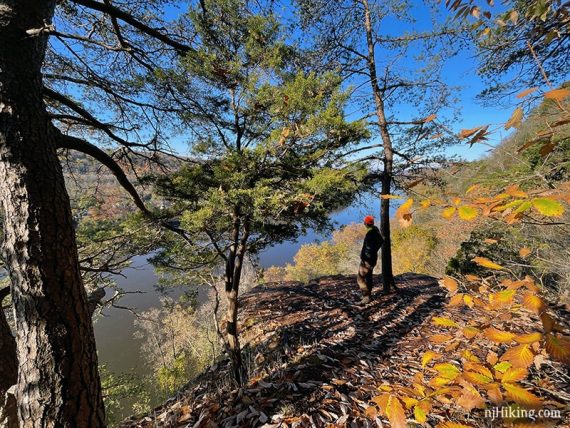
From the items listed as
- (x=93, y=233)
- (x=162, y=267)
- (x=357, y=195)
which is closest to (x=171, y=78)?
(x=93, y=233)

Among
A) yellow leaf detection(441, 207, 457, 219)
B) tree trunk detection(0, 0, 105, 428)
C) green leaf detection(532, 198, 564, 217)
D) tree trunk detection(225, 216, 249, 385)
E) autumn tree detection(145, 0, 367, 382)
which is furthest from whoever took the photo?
tree trunk detection(225, 216, 249, 385)

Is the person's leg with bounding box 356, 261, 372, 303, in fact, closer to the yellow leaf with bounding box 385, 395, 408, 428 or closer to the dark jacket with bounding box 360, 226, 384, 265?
the dark jacket with bounding box 360, 226, 384, 265

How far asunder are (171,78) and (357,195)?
4249 millimetres

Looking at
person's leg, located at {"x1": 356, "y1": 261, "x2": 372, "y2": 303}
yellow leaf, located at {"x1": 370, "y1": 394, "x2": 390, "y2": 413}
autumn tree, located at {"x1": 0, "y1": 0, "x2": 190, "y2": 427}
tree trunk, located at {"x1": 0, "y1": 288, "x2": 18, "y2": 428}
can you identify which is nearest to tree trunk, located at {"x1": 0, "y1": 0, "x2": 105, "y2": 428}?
autumn tree, located at {"x1": 0, "y1": 0, "x2": 190, "y2": 427}

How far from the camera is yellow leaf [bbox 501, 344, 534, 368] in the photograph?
0.91m

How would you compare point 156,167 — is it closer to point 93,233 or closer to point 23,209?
point 93,233

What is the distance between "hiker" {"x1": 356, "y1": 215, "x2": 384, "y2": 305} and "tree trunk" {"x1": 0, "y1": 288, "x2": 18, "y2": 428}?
5.19 metres

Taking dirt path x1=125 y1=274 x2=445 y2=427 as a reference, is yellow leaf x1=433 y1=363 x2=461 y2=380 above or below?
above

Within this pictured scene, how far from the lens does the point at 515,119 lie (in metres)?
1.00

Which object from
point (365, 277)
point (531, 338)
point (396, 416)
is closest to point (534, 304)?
point (531, 338)

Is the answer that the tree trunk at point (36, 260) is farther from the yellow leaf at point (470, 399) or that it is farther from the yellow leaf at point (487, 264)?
→ the yellow leaf at point (487, 264)

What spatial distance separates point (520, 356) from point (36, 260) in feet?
8.04

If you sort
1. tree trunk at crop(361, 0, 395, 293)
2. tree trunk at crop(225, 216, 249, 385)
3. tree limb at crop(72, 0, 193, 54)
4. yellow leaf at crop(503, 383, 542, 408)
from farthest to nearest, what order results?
tree trunk at crop(361, 0, 395, 293)
tree trunk at crop(225, 216, 249, 385)
tree limb at crop(72, 0, 193, 54)
yellow leaf at crop(503, 383, 542, 408)

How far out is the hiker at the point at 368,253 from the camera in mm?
5160
